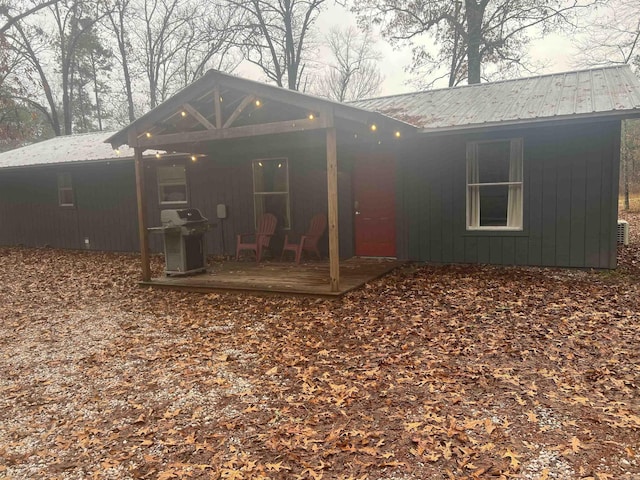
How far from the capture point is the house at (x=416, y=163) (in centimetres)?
597

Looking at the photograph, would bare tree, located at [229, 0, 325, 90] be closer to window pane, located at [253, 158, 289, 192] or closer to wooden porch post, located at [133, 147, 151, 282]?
window pane, located at [253, 158, 289, 192]

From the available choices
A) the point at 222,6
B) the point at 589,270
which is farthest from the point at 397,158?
the point at 222,6

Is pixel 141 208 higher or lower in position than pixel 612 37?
lower

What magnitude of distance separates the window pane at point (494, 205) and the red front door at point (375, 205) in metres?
1.50

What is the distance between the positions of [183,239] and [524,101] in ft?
19.1

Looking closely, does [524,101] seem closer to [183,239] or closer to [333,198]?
[333,198]

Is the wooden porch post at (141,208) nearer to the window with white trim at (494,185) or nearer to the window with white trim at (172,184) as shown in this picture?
the window with white trim at (172,184)

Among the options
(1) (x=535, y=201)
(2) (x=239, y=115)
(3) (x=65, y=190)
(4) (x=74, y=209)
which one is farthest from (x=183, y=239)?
(3) (x=65, y=190)

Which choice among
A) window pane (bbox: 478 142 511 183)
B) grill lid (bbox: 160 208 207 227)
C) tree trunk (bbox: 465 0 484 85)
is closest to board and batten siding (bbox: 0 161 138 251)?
grill lid (bbox: 160 208 207 227)

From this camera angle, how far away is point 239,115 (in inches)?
234

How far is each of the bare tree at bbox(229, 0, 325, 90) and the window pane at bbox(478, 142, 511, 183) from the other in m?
11.8

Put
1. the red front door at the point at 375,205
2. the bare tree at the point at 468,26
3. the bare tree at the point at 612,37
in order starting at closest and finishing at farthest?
the red front door at the point at 375,205 → the bare tree at the point at 468,26 → the bare tree at the point at 612,37

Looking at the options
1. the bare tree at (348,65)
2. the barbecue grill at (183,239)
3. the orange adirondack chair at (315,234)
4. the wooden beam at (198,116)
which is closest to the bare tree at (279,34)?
the bare tree at (348,65)

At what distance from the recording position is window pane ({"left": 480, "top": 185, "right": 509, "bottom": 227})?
283 inches
